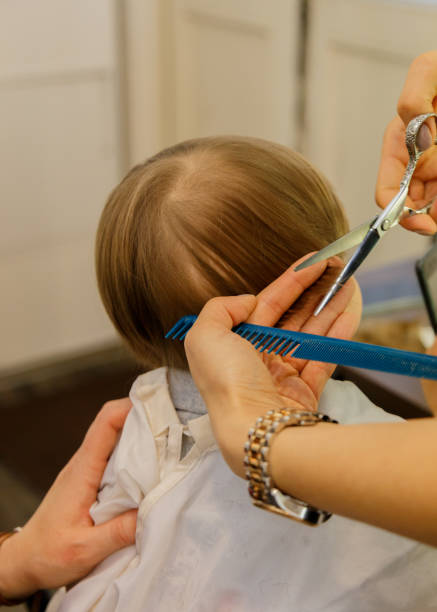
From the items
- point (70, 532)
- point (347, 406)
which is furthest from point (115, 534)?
point (347, 406)

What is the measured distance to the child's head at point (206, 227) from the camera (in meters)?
Result: 0.65

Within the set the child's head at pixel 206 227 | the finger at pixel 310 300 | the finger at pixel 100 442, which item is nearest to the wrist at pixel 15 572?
the finger at pixel 100 442

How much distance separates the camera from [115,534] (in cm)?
71

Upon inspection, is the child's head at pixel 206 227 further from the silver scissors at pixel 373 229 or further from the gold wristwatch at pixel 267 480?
the gold wristwatch at pixel 267 480

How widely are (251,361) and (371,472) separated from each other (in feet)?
0.43

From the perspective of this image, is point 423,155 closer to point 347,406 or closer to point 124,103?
point 347,406

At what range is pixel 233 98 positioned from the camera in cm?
251

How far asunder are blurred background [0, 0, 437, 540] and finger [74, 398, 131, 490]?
129cm

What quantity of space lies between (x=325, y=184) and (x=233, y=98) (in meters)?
1.89

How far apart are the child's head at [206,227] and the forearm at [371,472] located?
26cm

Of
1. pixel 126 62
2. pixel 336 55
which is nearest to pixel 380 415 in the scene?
pixel 336 55

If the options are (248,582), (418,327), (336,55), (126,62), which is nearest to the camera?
(248,582)

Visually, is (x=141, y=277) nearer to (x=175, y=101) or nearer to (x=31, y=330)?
(x=31, y=330)

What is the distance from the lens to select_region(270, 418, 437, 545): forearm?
1.26 ft
